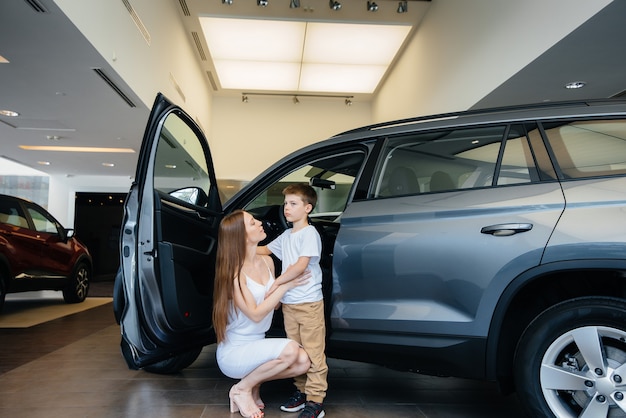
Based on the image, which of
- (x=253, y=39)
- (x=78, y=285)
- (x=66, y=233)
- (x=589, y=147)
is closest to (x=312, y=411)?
(x=589, y=147)

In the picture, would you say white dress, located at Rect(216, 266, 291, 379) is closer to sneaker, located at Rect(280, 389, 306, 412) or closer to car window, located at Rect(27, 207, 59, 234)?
sneaker, located at Rect(280, 389, 306, 412)

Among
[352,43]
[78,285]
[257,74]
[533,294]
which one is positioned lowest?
[78,285]

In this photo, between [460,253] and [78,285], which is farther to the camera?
[78,285]

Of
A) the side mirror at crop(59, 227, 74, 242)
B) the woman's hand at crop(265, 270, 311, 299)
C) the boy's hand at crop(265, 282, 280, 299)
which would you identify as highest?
the woman's hand at crop(265, 270, 311, 299)

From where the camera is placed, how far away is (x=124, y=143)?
789cm

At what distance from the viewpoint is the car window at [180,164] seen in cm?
229

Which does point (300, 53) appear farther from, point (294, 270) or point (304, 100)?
point (294, 270)

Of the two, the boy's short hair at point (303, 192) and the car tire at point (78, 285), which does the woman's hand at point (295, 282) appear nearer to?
the boy's short hair at point (303, 192)

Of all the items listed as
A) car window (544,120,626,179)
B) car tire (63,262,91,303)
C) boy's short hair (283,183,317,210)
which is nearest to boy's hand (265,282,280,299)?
boy's short hair (283,183,317,210)

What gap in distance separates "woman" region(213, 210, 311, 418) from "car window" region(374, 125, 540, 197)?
674 millimetres

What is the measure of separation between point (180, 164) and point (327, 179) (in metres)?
0.83

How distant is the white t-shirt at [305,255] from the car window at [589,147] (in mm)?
1109

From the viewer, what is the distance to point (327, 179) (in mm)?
2592

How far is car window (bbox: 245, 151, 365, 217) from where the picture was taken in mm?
2496
